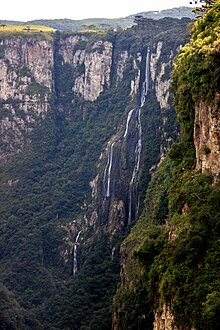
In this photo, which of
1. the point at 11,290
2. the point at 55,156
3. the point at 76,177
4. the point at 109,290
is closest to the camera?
the point at 109,290

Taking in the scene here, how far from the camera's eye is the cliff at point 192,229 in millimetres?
14008

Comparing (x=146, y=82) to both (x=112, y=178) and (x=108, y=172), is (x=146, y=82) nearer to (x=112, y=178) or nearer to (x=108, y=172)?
(x=108, y=172)

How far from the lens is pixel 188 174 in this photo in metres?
20.0

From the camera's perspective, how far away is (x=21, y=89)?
6469 centimetres

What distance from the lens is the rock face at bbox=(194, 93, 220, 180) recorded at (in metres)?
17.0

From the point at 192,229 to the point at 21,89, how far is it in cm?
5250

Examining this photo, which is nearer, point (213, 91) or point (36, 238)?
point (213, 91)

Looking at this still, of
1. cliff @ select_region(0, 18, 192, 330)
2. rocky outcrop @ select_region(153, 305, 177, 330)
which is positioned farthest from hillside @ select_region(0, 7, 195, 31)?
rocky outcrop @ select_region(153, 305, 177, 330)

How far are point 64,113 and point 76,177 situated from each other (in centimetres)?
1286

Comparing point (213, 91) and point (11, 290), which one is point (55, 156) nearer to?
point (11, 290)

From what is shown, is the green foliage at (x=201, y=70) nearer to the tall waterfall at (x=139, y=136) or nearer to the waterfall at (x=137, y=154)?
the tall waterfall at (x=139, y=136)

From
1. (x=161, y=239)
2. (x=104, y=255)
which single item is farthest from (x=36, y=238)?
(x=161, y=239)

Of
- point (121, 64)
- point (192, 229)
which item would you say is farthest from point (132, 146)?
point (192, 229)

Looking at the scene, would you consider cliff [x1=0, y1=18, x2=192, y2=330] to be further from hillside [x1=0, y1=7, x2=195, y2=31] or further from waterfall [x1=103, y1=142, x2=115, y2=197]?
hillside [x1=0, y1=7, x2=195, y2=31]
